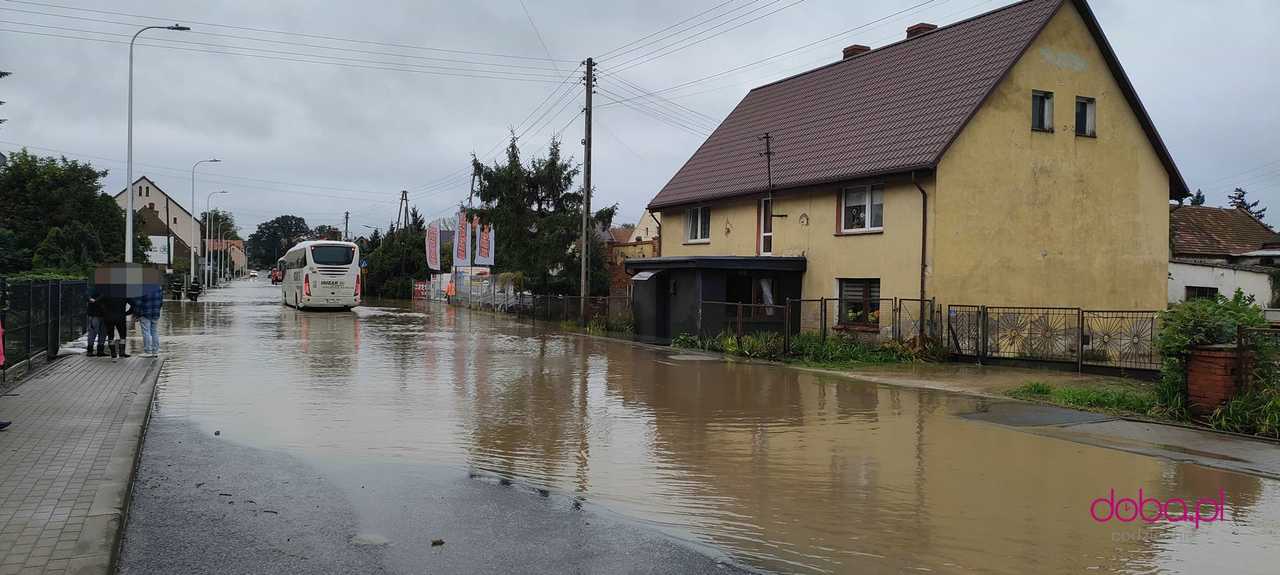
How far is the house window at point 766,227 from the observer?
2624cm

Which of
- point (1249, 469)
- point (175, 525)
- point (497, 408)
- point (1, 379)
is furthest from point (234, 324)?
point (1249, 469)

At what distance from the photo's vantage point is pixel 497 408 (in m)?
11.9

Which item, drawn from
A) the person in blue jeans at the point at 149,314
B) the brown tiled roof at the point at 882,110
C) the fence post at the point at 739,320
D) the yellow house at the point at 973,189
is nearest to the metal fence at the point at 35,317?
the person in blue jeans at the point at 149,314

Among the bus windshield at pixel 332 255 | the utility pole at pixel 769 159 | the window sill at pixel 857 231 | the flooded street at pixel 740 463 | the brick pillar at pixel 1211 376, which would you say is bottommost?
Result: the flooded street at pixel 740 463

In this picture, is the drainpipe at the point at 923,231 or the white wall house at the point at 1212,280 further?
the white wall house at the point at 1212,280

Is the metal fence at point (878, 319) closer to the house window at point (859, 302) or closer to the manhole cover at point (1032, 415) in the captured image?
the house window at point (859, 302)

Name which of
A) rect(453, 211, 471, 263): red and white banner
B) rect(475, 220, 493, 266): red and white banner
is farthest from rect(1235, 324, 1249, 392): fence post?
rect(453, 211, 471, 263): red and white banner

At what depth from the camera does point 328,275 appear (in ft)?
125

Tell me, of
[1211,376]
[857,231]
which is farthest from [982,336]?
[1211,376]

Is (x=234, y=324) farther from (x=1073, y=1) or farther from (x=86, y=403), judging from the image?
(x=1073, y=1)

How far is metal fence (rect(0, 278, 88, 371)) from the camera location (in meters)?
12.6

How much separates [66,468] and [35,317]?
30.3ft

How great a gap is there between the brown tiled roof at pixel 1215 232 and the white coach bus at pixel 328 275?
34792 millimetres

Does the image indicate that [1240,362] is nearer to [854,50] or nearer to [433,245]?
[854,50]
